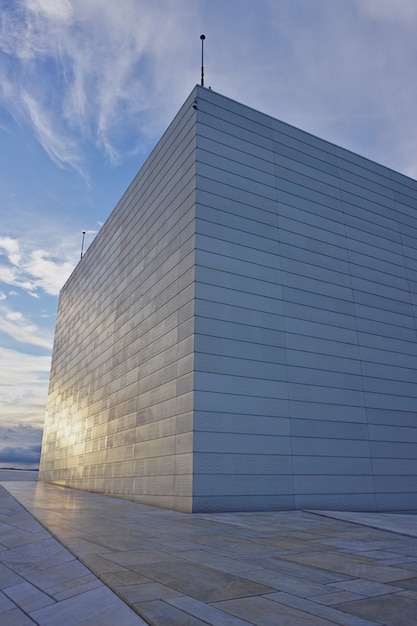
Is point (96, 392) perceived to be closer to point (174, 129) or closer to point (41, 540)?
point (174, 129)

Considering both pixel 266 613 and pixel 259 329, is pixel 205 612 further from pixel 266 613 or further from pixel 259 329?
pixel 259 329

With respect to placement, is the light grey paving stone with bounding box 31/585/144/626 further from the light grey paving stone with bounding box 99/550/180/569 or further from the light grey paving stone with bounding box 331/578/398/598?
the light grey paving stone with bounding box 331/578/398/598

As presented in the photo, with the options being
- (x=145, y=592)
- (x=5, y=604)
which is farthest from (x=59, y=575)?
(x=145, y=592)

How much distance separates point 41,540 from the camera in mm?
8562

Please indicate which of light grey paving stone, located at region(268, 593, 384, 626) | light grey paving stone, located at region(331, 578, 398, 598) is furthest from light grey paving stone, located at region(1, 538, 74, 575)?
light grey paving stone, located at region(331, 578, 398, 598)

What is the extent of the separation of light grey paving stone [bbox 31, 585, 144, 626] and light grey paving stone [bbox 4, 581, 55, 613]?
184 millimetres

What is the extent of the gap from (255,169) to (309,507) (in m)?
17.5

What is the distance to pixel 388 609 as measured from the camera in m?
4.88

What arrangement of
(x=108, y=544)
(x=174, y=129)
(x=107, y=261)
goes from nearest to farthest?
1. (x=108, y=544)
2. (x=174, y=129)
3. (x=107, y=261)

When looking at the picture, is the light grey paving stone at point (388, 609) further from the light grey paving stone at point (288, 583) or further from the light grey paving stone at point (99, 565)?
the light grey paving stone at point (99, 565)

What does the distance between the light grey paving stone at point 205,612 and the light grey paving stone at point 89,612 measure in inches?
22.1

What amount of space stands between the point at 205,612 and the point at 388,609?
7.38 feet

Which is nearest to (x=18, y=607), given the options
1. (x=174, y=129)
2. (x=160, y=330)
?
(x=160, y=330)

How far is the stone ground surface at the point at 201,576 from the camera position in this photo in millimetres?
4609
